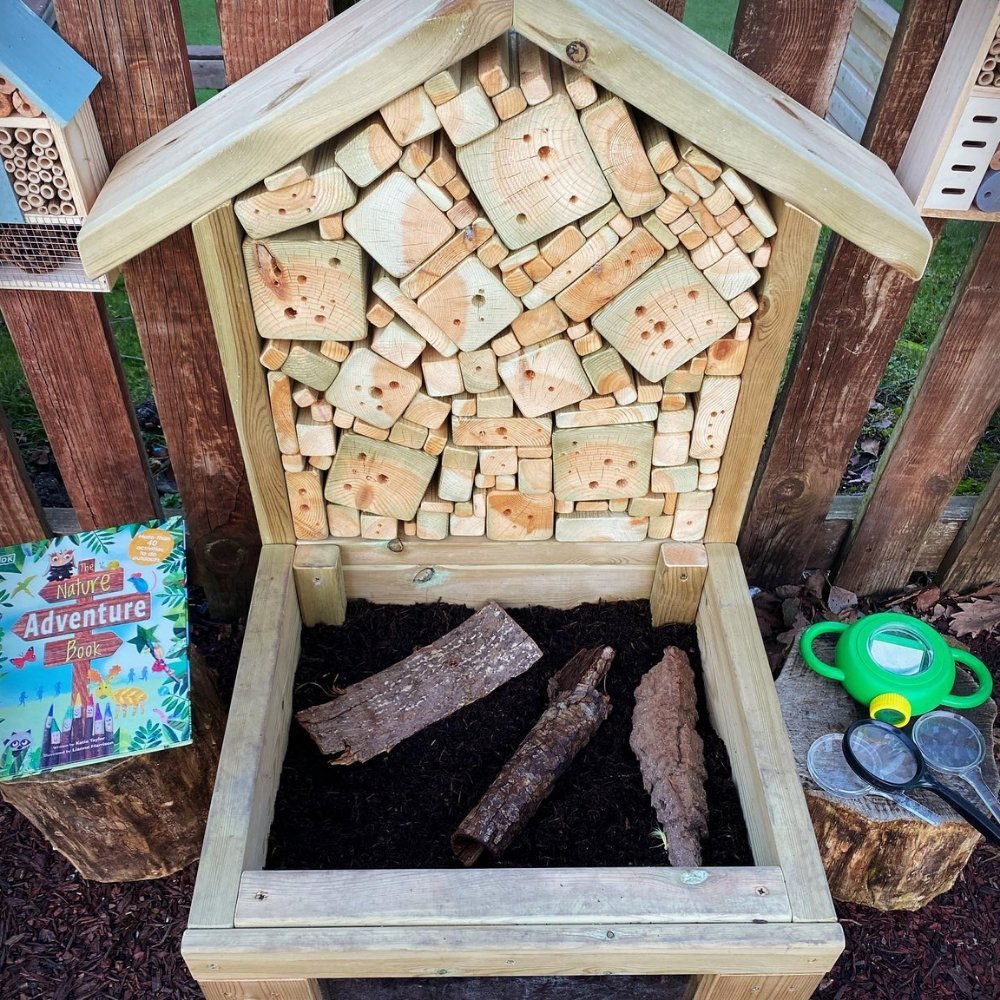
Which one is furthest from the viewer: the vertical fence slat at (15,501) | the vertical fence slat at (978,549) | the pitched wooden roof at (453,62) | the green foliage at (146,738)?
the vertical fence slat at (978,549)

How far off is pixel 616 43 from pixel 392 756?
4.44ft

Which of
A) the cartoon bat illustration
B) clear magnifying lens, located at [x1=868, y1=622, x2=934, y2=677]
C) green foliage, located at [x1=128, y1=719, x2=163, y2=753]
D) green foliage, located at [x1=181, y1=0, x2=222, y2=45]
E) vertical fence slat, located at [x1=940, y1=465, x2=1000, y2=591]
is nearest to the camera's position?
green foliage, located at [x1=128, y1=719, x2=163, y2=753]

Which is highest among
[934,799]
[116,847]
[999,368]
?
[999,368]

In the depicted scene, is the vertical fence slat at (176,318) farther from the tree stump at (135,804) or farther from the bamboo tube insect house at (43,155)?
the tree stump at (135,804)

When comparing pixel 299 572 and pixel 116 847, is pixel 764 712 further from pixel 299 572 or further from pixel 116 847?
pixel 116 847

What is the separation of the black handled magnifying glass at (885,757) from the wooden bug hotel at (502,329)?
1.00 ft

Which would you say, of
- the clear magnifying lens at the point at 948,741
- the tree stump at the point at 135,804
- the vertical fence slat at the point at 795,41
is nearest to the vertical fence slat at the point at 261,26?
the vertical fence slat at the point at 795,41

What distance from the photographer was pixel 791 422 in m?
2.35

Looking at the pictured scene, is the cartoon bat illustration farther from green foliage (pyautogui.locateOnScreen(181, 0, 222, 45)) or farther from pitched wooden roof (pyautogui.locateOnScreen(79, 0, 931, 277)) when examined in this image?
green foliage (pyautogui.locateOnScreen(181, 0, 222, 45))

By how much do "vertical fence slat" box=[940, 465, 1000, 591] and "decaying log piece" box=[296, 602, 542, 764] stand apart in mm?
1415

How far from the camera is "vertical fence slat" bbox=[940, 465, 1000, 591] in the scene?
2.60 meters

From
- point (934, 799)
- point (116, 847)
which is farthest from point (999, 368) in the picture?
point (116, 847)

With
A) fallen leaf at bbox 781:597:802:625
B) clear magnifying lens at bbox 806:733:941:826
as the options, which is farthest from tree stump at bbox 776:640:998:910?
fallen leaf at bbox 781:597:802:625

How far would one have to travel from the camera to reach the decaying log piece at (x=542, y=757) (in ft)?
5.62
